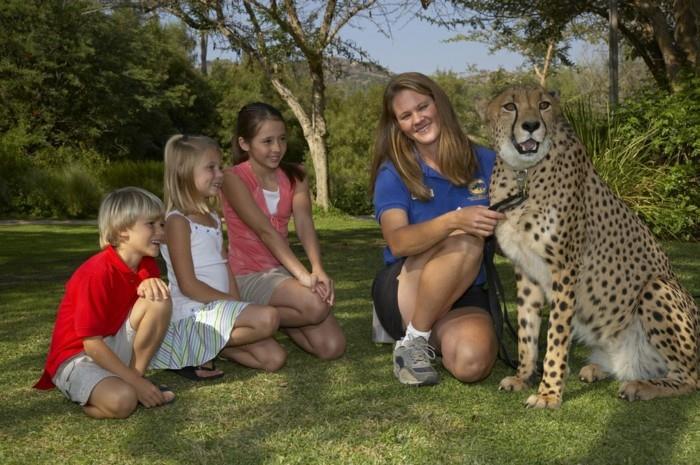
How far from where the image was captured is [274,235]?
438 cm

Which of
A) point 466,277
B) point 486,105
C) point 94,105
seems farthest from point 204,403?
point 94,105

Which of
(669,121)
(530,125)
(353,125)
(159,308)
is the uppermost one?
(353,125)

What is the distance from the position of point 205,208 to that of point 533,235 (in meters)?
1.66

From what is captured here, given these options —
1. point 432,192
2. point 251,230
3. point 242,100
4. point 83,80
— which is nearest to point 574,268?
point 432,192

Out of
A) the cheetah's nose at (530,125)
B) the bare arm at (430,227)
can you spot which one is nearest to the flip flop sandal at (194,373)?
the bare arm at (430,227)

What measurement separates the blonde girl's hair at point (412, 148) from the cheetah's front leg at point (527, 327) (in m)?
0.59

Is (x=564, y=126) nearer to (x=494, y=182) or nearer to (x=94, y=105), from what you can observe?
(x=494, y=182)

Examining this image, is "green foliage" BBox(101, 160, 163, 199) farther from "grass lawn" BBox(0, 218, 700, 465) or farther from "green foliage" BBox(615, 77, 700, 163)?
"grass lawn" BBox(0, 218, 700, 465)

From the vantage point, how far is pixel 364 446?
2955 mm

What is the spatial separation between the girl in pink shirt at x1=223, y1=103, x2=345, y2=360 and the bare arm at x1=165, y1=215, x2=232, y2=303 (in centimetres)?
45

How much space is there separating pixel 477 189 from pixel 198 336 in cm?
152

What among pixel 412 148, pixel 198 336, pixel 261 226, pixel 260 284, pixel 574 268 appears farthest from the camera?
pixel 260 284

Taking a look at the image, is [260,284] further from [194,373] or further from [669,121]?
[669,121]

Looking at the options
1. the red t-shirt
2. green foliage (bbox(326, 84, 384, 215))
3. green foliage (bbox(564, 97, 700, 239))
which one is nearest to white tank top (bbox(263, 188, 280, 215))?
the red t-shirt
